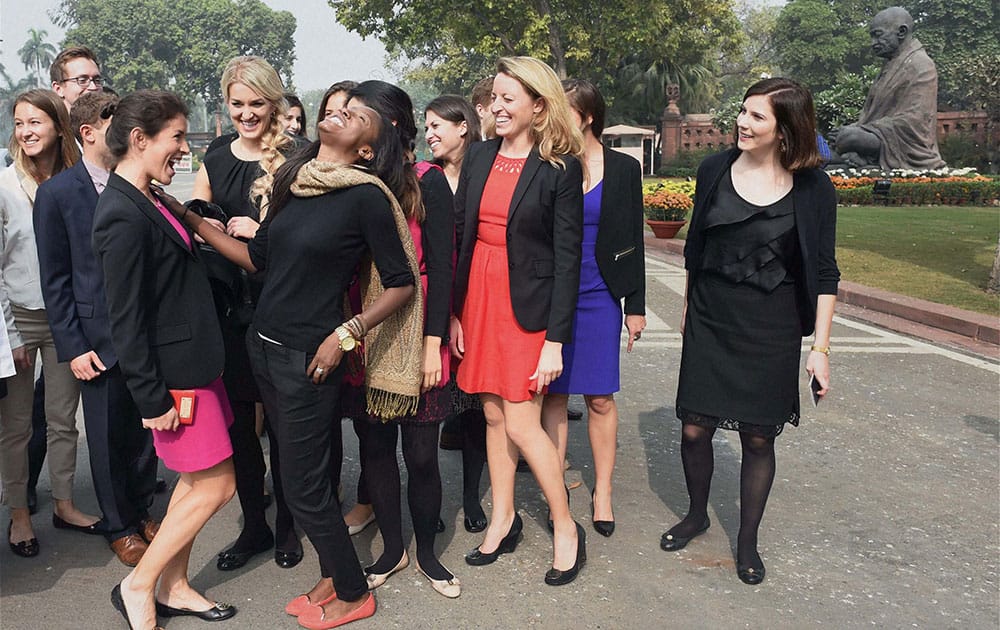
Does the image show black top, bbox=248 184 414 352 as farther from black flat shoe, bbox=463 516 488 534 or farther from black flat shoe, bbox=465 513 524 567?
black flat shoe, bbox=463 516 488 534

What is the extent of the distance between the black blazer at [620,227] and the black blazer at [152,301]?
156 centimetres

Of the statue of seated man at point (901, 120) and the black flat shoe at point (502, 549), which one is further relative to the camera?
the statue of seated man at point (901, 120)

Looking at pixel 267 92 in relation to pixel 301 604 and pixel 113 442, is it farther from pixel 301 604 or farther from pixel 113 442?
pixel 301 604

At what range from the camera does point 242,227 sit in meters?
3.09

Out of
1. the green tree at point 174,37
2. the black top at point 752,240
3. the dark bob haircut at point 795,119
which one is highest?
the green tree at point 174,37

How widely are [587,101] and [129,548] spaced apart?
2569 mm

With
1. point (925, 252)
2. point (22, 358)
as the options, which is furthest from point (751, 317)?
point (925, 252)

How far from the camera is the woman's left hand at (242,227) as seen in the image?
309 cm

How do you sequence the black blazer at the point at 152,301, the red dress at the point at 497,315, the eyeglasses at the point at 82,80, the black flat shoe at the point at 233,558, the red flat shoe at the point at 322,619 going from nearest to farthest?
the black blazer at the point at 152,301
the red flat shoe at the point at 322,619
the red dress at the point at 497,315
the black flat shoe at the point at 233,558
the eyeglasses at the point at 82,80

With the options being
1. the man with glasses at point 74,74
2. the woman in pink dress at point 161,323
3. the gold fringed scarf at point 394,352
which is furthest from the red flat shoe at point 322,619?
the man with glasses at point 74,74

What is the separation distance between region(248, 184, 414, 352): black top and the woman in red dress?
0.56 meters

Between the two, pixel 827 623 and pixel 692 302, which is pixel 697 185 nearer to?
pixel 692 302

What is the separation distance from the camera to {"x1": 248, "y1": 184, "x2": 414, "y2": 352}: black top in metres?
2.62

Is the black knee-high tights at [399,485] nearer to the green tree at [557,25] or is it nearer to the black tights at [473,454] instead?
the black tights at [473,454]
